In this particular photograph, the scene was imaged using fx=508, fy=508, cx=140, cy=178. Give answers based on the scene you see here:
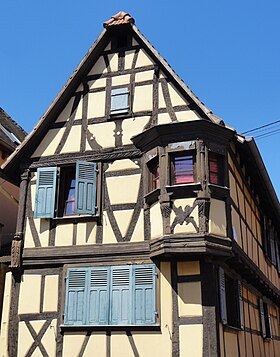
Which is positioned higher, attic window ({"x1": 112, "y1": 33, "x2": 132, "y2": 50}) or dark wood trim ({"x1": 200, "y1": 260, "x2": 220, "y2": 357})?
attic window ({"x1": 112, "y1": 33, "x2": 132, "y2": 50})

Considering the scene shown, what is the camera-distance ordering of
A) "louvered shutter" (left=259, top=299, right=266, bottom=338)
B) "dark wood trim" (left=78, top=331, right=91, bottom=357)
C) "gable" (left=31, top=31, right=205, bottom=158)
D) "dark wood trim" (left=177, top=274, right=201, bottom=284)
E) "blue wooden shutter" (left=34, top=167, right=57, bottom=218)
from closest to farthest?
"dark wood trim" (left=177, top=274, right=201, bottom=284) < "dark wood trim" (left=78, top=331, right=91, bottom=357) < "blue wooden shutter" (left=34, top=167, right=57, bottom=218) < "gable" (left=31, top=31, right=205, bottom=158) < "louvered shutter" (left=259, top=299, right=266, bottom=338)

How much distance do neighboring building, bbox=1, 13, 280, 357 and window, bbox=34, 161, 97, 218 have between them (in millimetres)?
27

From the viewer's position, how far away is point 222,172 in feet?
37.6

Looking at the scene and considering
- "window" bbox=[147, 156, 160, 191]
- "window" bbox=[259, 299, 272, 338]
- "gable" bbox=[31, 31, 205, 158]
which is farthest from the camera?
"window" bbox=[259, 299, 272, 338]

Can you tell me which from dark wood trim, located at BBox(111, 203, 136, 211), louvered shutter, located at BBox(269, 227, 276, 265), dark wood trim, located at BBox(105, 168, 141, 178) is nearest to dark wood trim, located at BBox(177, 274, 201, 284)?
dark wood trim, located at BBox(111, 203, 136, 211)

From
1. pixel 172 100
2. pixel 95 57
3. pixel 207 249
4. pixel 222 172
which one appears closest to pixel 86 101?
pixel 95 57

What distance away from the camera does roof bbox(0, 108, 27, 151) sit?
55.0 feet

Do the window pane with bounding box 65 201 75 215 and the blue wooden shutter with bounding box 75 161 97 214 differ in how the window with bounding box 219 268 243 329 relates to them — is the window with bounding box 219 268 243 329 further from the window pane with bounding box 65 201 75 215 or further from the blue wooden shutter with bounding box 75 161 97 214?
the window pane with bounding box 65 201 75 215

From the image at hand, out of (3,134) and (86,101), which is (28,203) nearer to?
(86,101)

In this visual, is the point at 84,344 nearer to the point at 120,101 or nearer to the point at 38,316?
the point at 38,316

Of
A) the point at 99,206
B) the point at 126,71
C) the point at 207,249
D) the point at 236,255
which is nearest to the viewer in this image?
the point at 207,249

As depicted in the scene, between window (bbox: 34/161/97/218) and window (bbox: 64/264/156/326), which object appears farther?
window (bbox: 34/161/97/218)

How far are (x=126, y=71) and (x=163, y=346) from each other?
267 inches

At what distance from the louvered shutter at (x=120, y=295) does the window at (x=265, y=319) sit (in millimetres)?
5613
